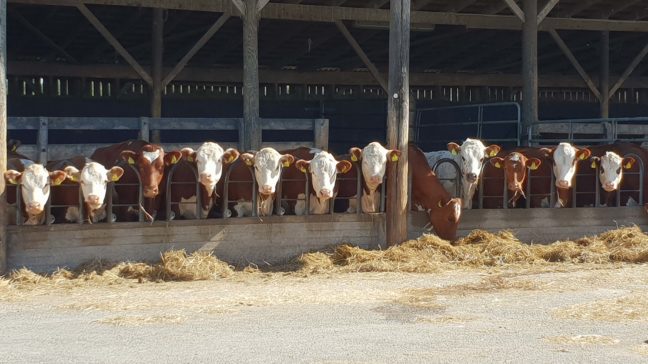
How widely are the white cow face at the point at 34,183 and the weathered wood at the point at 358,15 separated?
415 centimetres

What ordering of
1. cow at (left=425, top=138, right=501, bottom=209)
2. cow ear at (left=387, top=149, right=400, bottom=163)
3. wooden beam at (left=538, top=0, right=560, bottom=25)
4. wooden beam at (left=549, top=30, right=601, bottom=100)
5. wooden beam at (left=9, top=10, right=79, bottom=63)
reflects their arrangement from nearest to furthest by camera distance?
cow ear at (left=387, top=149, right=400, bottom=163) < cow at (left=425, top=138, right=501, bottom=209) < wooden beam at (left=538, top=0, right=560, bottom=25) < wooden beam at (left=549, top=30, right=601, bottom=100) < wooden beam at (left=9, top=10, right=79, bottom=63)

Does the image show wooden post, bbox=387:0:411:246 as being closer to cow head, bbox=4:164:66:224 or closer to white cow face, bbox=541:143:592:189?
white cow face, bbox=541:143:592:189

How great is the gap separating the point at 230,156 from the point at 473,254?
3.26 metres

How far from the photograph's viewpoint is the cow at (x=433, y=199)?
13086mm

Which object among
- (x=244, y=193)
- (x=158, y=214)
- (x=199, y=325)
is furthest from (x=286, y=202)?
(x=199, y=325)

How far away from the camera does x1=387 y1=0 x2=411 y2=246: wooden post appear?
12.9 meters

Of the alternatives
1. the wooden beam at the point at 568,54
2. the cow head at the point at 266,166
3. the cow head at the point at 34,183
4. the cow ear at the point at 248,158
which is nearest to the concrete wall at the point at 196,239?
the cow head at the point at 34,183

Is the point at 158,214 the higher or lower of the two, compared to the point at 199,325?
higher

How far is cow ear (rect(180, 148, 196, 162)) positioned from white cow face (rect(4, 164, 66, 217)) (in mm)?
1625

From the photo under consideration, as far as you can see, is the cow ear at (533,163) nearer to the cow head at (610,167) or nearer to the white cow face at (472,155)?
the white cow face at (472,155)

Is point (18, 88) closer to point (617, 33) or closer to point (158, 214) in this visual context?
point (158, 214)

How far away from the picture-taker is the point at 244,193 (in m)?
12.8

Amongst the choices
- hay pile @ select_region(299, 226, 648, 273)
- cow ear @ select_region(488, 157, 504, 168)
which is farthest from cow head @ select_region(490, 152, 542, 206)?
hay pile @ select_region(299, 226, 648, 273)

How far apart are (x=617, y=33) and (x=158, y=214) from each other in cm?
1445
